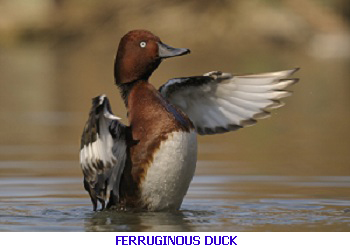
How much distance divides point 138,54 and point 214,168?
7.22ft

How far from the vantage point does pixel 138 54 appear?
654cm

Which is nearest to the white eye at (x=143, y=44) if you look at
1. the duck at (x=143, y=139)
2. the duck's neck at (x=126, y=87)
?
the duck at (x=143, y=139)

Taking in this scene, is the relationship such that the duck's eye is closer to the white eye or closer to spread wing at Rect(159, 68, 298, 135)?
the white eye

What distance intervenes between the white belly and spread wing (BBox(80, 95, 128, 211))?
0.66 ft

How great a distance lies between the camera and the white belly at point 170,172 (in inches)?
245

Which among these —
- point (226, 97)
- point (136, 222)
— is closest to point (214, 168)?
point (226, 97)

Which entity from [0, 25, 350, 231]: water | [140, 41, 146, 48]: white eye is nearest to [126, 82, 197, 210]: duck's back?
[0, 25, 350, 231]: water

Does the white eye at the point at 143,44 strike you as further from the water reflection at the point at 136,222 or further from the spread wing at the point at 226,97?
the water reflection at the point at 136,222

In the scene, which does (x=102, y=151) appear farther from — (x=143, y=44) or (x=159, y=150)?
(x=143, y=44)

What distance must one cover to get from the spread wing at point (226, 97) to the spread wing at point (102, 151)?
60 centimetres

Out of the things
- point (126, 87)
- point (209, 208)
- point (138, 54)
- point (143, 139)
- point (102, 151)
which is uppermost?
point (138, 54)

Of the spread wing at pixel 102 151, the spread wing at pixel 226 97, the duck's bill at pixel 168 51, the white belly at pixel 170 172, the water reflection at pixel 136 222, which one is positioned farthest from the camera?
the spread wing at pixel 226 97

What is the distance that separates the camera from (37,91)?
15383 millimetres

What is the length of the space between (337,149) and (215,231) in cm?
392
